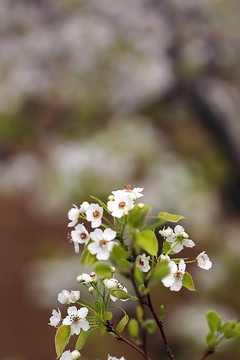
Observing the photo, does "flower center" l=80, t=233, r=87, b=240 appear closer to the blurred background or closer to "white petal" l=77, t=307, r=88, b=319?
"white petal" l=77, t=307, r=88, b=319

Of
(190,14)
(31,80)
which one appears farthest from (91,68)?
(190,14)

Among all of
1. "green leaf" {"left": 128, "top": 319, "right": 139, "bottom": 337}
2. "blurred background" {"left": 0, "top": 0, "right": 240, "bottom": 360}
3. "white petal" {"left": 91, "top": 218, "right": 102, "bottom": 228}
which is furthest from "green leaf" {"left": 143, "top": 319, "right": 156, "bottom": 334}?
"blurred background" {"left": 0, "top": 0, "right": 240, "bottom": 360}

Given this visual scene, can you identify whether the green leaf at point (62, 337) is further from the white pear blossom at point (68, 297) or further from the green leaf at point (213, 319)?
the green leaf at point (213, 319)

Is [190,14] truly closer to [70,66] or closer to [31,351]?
[70,66]

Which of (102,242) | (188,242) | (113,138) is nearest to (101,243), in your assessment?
(102,242)

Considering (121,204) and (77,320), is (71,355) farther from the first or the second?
(121,204)

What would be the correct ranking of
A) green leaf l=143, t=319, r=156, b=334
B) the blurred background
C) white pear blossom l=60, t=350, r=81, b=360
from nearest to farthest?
1. green leaf l=143, t=319, r=156, b=334
2. white pear blossom l=60, t=350, r=81, b=360
3. the blurred background

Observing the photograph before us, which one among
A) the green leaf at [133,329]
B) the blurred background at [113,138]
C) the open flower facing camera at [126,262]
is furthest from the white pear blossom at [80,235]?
the blurred background at [113,138]
